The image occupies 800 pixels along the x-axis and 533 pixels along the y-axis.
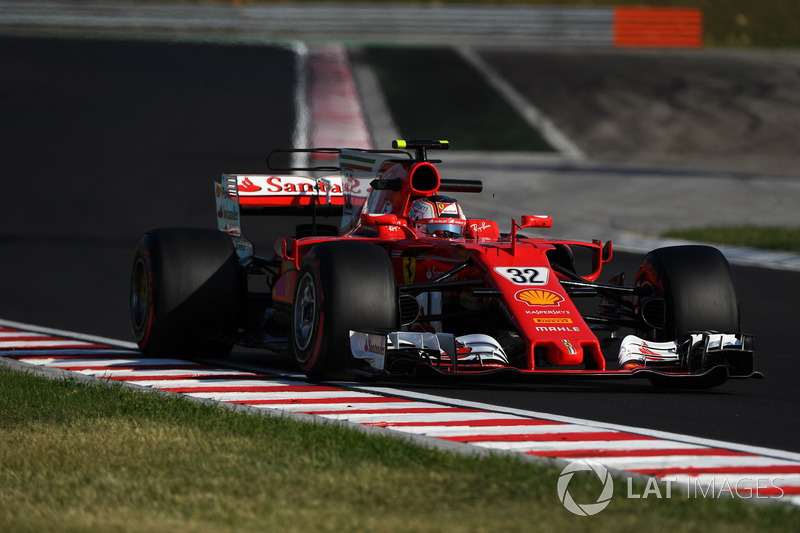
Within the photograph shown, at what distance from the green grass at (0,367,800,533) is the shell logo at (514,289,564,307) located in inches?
93.4

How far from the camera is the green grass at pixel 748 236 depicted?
1967 centimetres

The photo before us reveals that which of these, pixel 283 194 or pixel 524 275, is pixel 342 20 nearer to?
pixel 283 194

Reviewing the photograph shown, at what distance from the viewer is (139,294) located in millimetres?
11625

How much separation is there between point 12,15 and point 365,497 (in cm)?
3642

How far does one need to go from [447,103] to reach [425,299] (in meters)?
22.7

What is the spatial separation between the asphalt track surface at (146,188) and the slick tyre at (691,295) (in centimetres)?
48

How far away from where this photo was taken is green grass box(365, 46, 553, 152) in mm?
29156

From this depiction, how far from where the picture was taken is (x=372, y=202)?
36.8 feet

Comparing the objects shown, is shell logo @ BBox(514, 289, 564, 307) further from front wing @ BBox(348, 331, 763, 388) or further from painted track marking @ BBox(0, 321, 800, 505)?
painted track marking @ BBox(0, 321, 800, 505)

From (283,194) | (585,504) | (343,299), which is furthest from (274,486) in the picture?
(283,194)

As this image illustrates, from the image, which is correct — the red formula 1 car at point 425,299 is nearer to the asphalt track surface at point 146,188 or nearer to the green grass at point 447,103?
the asphalt track surface at point 146,188

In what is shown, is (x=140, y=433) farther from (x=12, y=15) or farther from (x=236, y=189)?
(x=12, y=15)

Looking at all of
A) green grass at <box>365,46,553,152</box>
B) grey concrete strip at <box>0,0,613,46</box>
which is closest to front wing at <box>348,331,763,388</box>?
green grass at <box>365,46,553,152</box>

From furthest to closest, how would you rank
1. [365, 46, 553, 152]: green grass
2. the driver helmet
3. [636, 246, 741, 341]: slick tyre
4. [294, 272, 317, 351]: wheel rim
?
1. [365, 46, 553, 152]: green grass
2. the driver helmet
3. [636, 246, 741, 341]: slick tyre
4. [294, 272, 317, 351]: wheel rim
